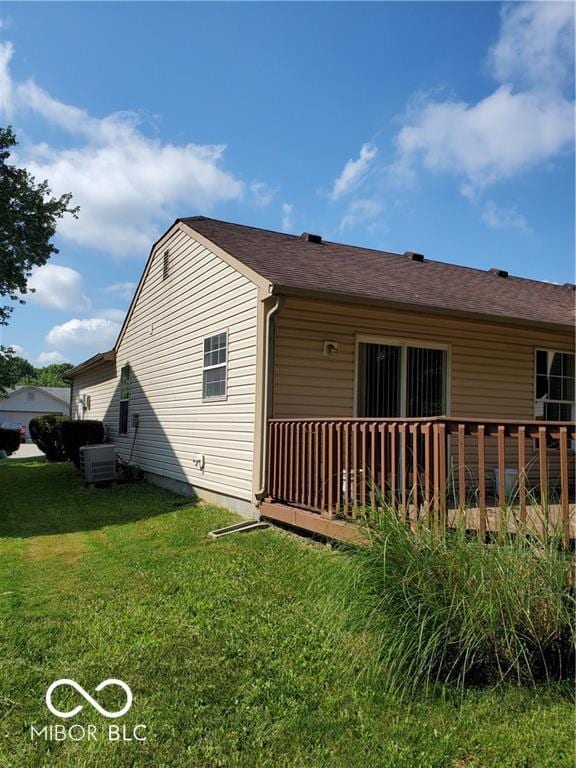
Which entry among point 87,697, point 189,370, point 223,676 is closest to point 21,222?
point 189,370

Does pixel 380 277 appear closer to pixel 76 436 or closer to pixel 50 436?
pixel 76 436

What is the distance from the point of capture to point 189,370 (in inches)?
382

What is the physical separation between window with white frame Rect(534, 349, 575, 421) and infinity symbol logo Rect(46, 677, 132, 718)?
8.34 metres

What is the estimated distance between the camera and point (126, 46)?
27.1 ft

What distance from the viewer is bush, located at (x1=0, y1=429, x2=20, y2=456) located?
24625mm

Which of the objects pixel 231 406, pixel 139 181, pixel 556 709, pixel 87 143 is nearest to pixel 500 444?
pixel 556 709

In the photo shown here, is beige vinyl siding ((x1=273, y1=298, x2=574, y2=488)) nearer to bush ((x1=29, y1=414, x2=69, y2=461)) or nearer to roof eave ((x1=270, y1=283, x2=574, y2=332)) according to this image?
roof eave ((x1=270, y1=283, x2=574, y2=332))

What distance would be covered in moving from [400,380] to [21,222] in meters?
18.4

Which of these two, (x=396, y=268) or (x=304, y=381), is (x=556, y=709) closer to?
(x=304, y=381)

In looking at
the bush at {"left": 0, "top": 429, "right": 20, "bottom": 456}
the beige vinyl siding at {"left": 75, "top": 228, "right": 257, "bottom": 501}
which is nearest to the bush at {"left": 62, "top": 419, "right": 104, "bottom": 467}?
the beige vinyl siding at {"left": 75, "top": 228, "right": 257, "bottom": 501}

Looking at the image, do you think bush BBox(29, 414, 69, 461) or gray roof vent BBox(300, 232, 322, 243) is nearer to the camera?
gray roof vent BBox(300, 232, 322, 243)

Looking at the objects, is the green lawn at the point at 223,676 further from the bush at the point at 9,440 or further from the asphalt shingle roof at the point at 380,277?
the bush at the point at 9,440

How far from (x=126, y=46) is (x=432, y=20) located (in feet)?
15.3

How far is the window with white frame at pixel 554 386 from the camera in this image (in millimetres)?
9398
